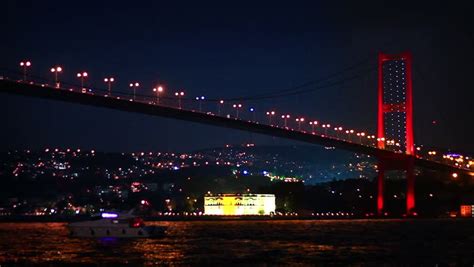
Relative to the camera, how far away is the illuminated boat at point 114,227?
37000 mm

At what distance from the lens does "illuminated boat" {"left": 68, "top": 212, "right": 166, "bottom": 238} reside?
3700 centimetres

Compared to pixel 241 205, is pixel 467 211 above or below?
below

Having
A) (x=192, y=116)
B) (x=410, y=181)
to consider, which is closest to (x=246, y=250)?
(x=192, y=116)

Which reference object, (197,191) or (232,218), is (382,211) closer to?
(232,218)

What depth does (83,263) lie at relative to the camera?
23.8 metres

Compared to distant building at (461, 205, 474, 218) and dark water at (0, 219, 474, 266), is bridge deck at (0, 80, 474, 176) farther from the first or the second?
distant building at (461, 205, 474, 218)

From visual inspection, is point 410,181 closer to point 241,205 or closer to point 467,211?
point 467,211

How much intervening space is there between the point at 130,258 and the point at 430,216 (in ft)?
167

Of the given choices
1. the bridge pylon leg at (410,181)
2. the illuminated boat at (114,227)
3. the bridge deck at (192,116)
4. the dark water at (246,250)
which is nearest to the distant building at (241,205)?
the bridge deck at (192,116)

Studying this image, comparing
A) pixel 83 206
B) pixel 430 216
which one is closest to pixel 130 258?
pixel 430 216

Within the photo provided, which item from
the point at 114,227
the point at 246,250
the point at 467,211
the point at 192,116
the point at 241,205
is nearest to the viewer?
the point at 246,250

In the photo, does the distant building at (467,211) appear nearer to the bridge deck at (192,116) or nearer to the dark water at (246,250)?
the bridge deck at (192,116)

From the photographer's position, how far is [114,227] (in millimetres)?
37000

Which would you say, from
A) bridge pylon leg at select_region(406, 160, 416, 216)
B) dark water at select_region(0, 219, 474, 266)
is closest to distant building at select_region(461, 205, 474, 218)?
bridge pylon leg at select_region(406, 160, 416, 216)
